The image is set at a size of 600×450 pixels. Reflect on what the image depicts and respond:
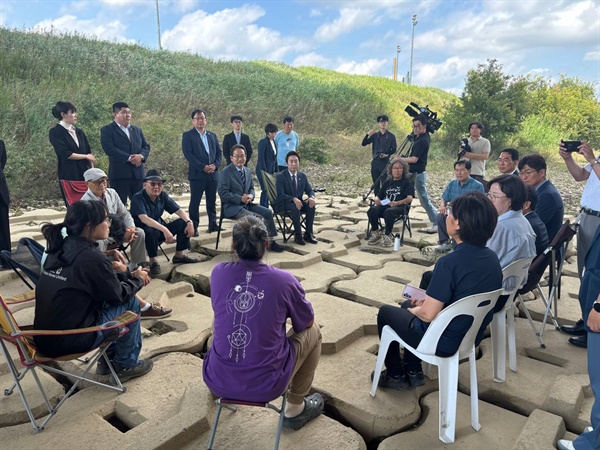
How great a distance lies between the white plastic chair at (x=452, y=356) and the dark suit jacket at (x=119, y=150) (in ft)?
13.2

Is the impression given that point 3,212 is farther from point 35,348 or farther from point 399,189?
point 399,189

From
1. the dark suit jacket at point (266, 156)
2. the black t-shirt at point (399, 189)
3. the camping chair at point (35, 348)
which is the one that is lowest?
the camping chair at point (35, 348)

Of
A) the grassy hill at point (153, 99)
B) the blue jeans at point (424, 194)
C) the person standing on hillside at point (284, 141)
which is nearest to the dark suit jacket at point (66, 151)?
the person standing on hillside at point (284, 141)

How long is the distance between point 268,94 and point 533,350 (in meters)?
16.7

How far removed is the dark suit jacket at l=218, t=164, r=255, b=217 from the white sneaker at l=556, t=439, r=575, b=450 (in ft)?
12.8

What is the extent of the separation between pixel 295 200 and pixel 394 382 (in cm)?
328

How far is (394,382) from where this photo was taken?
2.47 metres

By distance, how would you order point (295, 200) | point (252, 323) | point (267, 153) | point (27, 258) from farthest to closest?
point (267, 153) → point (295, 200) → point (27, 258) → point (252, 323)

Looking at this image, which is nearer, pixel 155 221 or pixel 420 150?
pixel 155 221

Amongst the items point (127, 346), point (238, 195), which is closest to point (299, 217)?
point (238, 195)

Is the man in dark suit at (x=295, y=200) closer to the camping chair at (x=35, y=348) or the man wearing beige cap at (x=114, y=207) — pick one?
the man wearing beige cap at (x=114, y=207)

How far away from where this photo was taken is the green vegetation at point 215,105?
9633 millimetres

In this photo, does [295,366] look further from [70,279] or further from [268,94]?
[268,94]

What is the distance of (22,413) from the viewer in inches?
88.0
